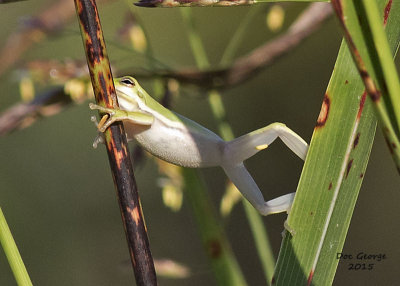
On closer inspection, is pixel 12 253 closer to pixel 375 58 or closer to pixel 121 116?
pixel 121 116

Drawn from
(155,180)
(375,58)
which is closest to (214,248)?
(375,58)

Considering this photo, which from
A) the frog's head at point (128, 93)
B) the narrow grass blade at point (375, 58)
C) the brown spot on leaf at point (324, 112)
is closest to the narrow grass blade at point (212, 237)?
the frog's head at point (128, 93)

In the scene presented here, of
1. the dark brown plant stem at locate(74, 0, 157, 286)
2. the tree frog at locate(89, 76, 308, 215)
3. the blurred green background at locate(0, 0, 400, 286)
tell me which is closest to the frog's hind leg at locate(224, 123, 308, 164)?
the tree frog at locate(89, 76, 308, 215)

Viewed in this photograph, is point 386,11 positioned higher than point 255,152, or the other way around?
point 386,11

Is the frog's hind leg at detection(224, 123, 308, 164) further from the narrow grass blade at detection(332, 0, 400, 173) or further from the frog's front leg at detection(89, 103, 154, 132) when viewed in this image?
the narrow grass blade at detection(332, 0, 400, 173)

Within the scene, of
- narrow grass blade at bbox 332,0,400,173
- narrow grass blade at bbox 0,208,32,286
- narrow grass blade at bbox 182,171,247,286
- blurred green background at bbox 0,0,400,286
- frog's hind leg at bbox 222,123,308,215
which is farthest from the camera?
blurred green background at bbox 0,0,400,286
